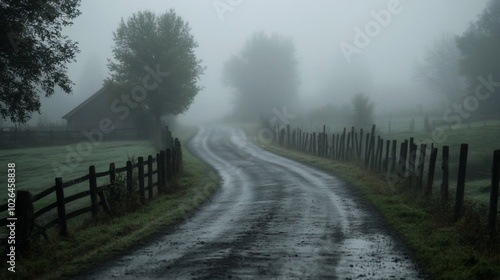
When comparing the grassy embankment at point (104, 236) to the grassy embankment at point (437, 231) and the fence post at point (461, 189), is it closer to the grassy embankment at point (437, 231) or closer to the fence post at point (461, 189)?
the grassy embankment at point (437, 231)

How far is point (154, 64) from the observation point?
177 ft

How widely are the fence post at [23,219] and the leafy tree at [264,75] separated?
7819 cm

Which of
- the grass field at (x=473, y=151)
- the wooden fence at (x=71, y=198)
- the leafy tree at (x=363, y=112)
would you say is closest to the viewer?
the wooden fence at (x=71, y=198)

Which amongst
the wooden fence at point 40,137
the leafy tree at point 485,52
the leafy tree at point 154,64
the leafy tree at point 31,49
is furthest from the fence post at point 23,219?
the leafy tree at point 485,52

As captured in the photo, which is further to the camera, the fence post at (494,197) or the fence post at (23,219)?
the fence post at (23,219)

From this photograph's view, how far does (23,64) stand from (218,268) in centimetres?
1419

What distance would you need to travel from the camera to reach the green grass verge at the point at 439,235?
8.30 m

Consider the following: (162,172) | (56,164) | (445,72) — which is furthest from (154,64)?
(445,72)

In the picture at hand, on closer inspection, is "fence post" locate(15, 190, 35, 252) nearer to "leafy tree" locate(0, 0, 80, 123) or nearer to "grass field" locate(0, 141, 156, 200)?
"leafy tree" locate(0, 0, 80, 123)

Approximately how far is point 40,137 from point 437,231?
1895 inches

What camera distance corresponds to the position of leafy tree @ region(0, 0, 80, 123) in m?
18.4

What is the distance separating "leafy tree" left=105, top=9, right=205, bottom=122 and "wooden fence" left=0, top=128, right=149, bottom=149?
213 inches

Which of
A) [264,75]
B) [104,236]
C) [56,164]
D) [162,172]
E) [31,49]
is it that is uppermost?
[264,75]

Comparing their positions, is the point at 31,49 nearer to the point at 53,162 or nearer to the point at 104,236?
the point at 104,236
